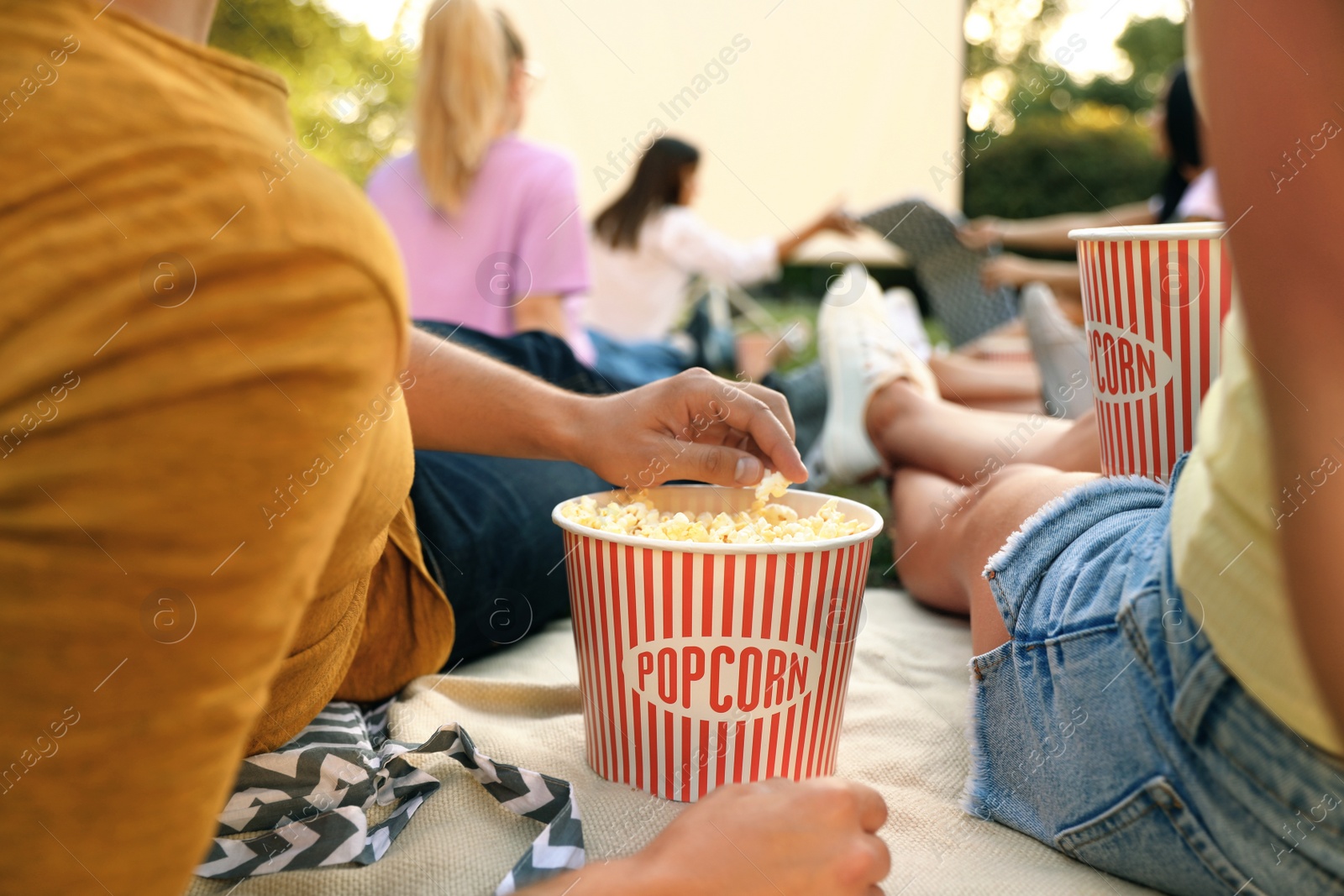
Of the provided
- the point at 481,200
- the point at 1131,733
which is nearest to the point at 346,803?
the point at 1131,733

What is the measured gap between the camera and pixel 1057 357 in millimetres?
2090

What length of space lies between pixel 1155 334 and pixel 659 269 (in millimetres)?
2803

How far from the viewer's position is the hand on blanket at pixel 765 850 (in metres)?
0.67

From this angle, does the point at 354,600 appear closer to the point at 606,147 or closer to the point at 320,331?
the point at 320,331

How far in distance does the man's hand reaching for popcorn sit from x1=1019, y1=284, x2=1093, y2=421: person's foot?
1.18 m

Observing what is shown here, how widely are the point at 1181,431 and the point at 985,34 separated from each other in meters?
15.0

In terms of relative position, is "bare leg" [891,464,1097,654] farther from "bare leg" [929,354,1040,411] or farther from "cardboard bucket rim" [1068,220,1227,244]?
"bare leg" [929,354,1040,411]

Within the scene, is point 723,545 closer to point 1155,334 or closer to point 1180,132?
point 1155,334

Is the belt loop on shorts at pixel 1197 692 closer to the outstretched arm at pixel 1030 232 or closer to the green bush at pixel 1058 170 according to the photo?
the outstretched arm at pixel 1030 232

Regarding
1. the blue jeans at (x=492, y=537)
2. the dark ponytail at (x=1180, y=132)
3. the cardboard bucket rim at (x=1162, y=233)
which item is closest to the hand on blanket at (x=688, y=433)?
the blue jeans at (x=492, y=537)

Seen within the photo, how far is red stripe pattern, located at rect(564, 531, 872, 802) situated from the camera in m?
0.86

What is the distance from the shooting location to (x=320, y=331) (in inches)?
20.1

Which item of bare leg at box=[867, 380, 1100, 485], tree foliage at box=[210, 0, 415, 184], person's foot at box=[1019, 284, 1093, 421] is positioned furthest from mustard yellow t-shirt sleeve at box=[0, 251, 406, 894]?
tree foliage at box=[210, 0, 415, 184]

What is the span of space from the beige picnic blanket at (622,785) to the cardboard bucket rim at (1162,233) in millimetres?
567
